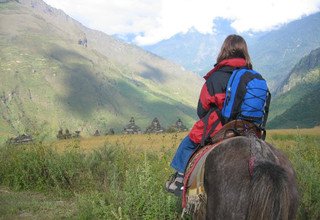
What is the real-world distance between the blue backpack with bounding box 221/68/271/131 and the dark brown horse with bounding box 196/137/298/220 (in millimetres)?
509

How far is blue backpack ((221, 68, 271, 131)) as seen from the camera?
5082 millimetres

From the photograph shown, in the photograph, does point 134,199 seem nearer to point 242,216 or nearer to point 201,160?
point 201,160

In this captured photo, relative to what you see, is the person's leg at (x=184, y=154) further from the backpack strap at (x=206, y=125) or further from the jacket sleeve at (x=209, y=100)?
the jacket sleeve at (x=209, y=100)

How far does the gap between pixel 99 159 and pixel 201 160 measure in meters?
8.08

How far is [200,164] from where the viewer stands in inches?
197

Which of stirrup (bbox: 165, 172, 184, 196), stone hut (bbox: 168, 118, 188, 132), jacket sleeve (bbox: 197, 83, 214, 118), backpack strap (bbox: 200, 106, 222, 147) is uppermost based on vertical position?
jacket sleeve (bbox: 197, 83, 214, 118)

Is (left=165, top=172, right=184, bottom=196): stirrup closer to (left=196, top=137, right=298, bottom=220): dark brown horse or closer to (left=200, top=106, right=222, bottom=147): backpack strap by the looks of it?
(left=200, top=106, right=222, bottom=147): backpack strap

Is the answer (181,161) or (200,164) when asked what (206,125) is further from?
(181,161)

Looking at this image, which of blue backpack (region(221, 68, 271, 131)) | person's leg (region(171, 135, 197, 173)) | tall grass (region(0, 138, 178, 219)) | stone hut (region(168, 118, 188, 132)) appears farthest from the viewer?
stone hut (region(168, 118, 188, 132))

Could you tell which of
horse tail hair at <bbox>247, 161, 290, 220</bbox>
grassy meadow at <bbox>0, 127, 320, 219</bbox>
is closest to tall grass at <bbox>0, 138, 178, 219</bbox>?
grassy meadow at <bbox>0, 127, 320, 219</bbox>

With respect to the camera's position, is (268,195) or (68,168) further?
(68,168)

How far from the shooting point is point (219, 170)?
4.52 metres

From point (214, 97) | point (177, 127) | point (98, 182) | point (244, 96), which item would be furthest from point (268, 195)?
point (177, 127)

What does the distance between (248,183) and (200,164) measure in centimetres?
84
